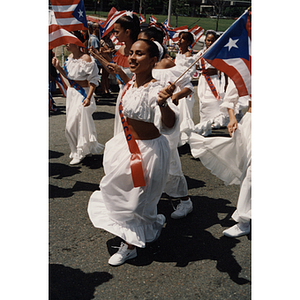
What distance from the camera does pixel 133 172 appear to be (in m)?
3.25

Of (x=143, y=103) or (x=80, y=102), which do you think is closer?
(x=143, y=103)

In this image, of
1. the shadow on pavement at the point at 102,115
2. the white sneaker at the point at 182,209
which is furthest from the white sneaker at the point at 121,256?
the shadow on pavement at the point at 102,115

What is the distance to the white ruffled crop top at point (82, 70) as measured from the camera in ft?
19.0

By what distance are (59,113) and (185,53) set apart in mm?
4028

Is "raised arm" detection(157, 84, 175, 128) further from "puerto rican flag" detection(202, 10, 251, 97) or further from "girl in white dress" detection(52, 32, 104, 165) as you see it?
"girl in white dress" detection(52, 32, 104, 165)

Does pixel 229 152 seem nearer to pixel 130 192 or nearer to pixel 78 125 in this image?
pixel 130 192

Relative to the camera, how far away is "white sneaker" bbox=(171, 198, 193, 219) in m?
4.26

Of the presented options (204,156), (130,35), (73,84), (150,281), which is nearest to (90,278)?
(150,281)

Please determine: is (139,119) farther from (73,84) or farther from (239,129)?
(73,84)

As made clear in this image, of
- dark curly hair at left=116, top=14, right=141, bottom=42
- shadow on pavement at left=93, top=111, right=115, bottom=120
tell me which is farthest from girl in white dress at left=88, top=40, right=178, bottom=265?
shadow on pavement at left=93, top=111, right=115, bottom=120

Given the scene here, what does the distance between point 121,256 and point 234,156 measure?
165 centimetres

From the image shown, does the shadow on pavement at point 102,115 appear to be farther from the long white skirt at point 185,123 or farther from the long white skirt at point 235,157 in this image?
the long white skirt at point 235,157

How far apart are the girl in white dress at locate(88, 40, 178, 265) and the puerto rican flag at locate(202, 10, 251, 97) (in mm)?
580

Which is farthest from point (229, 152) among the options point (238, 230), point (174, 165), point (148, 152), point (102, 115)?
point (102, 115)
